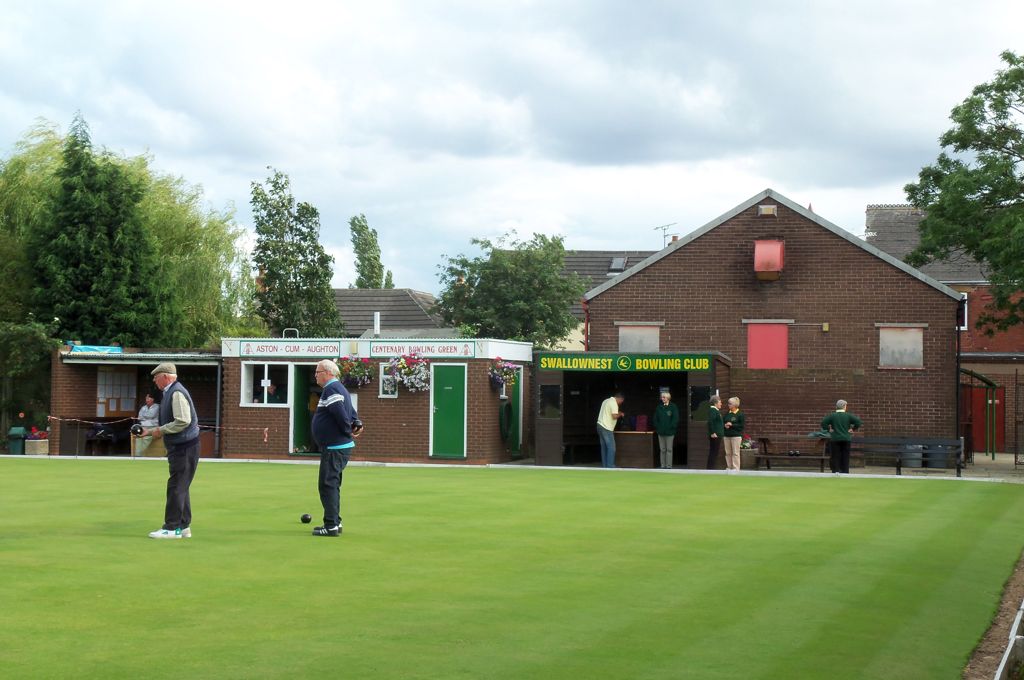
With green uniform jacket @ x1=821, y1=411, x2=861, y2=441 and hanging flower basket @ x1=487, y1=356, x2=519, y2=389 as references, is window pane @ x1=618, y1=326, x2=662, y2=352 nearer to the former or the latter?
hanging flower basket @ x1=487, y1=356, x2=519, y2=389

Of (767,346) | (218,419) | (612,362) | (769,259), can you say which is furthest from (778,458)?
(218,419)

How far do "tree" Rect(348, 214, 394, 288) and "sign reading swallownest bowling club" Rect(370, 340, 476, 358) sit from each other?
54.4 m

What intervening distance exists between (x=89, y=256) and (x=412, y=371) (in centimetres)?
1297

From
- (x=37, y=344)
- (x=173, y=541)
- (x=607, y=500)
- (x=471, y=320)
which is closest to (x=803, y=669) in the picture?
(x=173, y=541)

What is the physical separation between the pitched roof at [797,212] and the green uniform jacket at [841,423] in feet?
26.5

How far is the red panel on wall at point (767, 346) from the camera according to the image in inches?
1367

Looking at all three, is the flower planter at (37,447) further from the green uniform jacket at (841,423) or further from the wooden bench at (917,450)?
the wooden bench at (917,450)

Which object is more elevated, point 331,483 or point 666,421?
point 666,421

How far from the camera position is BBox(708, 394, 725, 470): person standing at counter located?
2827cm

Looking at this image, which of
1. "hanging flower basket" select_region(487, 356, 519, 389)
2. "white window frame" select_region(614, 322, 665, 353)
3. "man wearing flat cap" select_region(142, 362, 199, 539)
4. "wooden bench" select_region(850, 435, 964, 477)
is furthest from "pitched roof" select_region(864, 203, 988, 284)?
"man wearing flat cap" select_region(142, 362, 199, 539)

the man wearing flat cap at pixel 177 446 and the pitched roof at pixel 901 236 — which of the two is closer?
the man wearing flat cap at pixel 177 446

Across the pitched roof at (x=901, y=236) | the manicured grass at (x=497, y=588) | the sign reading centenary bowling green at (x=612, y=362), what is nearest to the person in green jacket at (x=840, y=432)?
the sign reading centenary bowling green at (x=612, y=362)

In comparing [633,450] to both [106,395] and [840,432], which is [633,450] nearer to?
[840,432]

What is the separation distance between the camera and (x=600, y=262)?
65.8 meters
